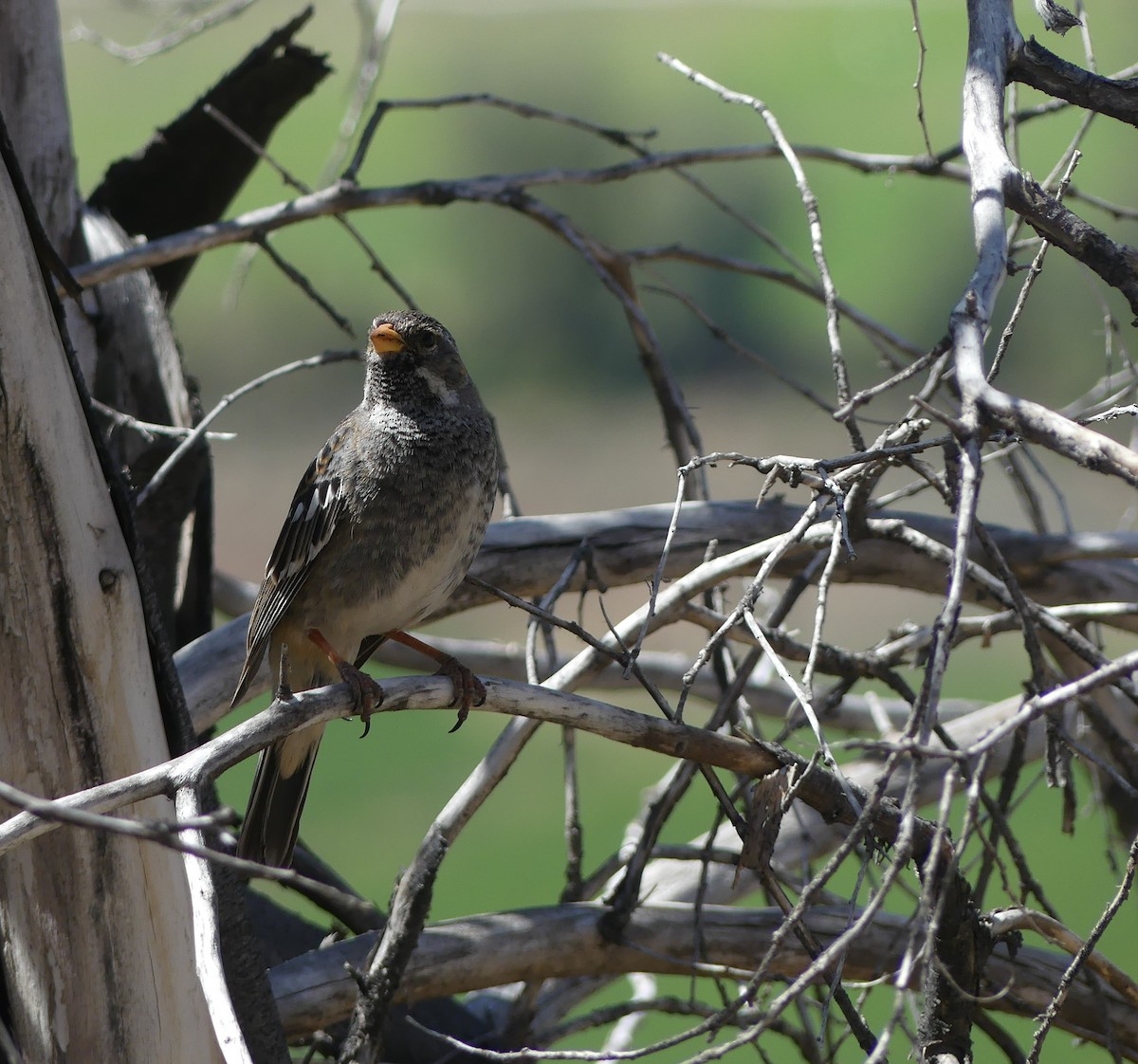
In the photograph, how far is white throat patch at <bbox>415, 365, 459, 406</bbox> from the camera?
2.91 meters

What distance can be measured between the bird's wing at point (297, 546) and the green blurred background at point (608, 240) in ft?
25.1

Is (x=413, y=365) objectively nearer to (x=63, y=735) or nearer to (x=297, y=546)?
(x=297, y=546)

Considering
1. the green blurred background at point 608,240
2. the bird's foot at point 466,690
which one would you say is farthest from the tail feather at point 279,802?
the green blurred background at point 608,240

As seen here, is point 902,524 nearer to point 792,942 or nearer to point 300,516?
point 792,942

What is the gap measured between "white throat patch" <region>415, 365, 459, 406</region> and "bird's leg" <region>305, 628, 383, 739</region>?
2.11ft

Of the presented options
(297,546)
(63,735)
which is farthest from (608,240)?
(63,735)

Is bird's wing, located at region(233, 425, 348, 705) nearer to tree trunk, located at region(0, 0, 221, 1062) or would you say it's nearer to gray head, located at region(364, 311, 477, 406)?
gray head, located at region(364, 311, 477, 406)

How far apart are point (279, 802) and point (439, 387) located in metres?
1.09

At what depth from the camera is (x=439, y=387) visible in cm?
294

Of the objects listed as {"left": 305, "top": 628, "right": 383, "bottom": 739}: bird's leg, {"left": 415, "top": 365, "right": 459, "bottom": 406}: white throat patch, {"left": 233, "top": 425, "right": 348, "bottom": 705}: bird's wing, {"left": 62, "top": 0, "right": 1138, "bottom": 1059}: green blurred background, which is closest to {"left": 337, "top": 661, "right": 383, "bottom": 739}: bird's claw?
{"left": 305, "top": 628, "right": 383, "bottom": 739}: bird's leg

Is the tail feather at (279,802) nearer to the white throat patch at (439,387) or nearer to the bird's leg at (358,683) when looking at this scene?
the bird's leg at (358,683)

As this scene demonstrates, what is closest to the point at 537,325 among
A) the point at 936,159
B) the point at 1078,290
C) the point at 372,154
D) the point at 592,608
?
the point at 372,154

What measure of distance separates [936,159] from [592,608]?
5.32 metres

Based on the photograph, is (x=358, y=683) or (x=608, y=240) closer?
(x=358, y=683)
